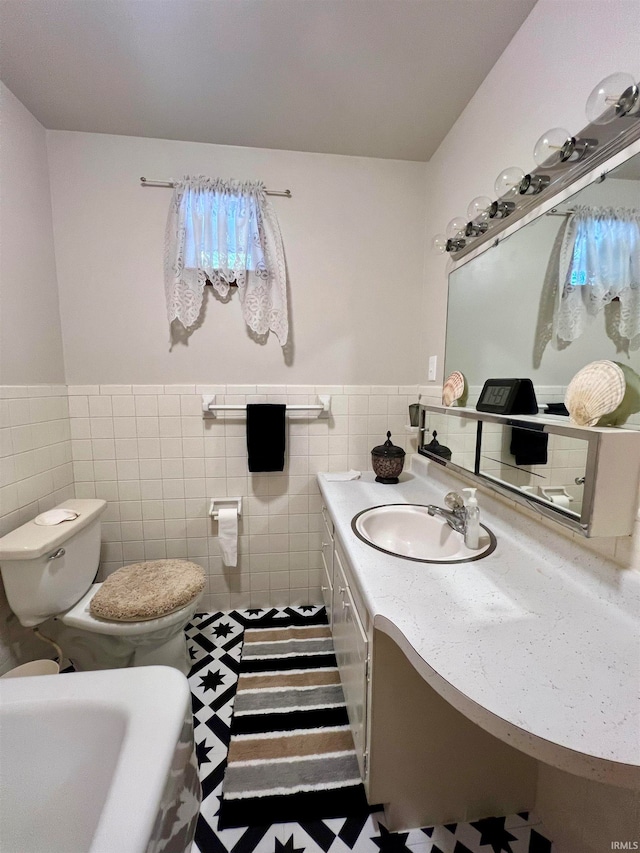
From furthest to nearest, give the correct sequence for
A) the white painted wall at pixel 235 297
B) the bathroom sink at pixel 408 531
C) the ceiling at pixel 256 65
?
the white painted wall at pixel 235 297 < the bathroom sink at pixel 408 531 < the ceiling at pixel 256 65

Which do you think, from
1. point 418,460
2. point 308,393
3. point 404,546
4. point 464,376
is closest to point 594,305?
point 464,376

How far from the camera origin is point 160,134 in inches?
60.7

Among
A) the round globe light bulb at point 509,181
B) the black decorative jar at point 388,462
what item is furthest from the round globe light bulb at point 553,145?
the black decorative jar at point 388,462

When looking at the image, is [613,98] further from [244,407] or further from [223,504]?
[223,504]

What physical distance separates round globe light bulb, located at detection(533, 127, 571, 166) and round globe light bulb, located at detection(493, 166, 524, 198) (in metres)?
0.14

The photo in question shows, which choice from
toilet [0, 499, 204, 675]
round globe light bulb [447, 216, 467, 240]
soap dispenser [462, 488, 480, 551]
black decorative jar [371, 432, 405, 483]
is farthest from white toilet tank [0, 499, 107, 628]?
round globe light bulb [447, 216, 467, 240]

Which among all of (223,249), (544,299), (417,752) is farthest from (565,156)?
(417,752)

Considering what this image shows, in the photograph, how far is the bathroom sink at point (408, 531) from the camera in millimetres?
1147

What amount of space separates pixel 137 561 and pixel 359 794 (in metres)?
1.40

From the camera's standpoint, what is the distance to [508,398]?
3.59 feet

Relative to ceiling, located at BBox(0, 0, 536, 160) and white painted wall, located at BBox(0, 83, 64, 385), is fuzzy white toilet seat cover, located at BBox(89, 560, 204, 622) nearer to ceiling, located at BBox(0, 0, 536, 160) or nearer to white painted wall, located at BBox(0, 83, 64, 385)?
white painted wall, located at BBox(0, 83, 64, 385)

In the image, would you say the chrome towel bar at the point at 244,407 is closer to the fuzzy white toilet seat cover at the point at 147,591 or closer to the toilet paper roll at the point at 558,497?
the fuzzy white toilet seat cover at the point at 147,591

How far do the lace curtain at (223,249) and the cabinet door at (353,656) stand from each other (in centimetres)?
127

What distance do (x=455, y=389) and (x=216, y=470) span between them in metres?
1.26
